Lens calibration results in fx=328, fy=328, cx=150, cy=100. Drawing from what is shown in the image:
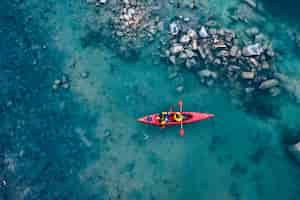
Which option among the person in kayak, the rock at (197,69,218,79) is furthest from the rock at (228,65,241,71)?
the person in kayak

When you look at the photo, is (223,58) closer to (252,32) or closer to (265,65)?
(265,65)

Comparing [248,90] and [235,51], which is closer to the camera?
[248,90]

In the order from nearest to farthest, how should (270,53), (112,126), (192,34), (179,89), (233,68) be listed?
(112,126)
(179,89)
(233,68)
(192,34)
(270,53)

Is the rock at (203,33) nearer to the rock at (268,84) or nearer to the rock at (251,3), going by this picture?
the rock at (251,3)

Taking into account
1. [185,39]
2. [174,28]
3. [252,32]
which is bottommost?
[185,39]

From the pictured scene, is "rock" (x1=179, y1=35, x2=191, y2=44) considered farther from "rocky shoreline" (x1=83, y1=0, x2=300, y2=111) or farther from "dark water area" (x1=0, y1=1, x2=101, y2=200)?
"dark water area" (x1=0, y1=1, x2=101, y2=200)

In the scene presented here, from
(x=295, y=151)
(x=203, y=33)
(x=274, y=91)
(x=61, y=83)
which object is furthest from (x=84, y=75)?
Result: (x=295, y=151)
